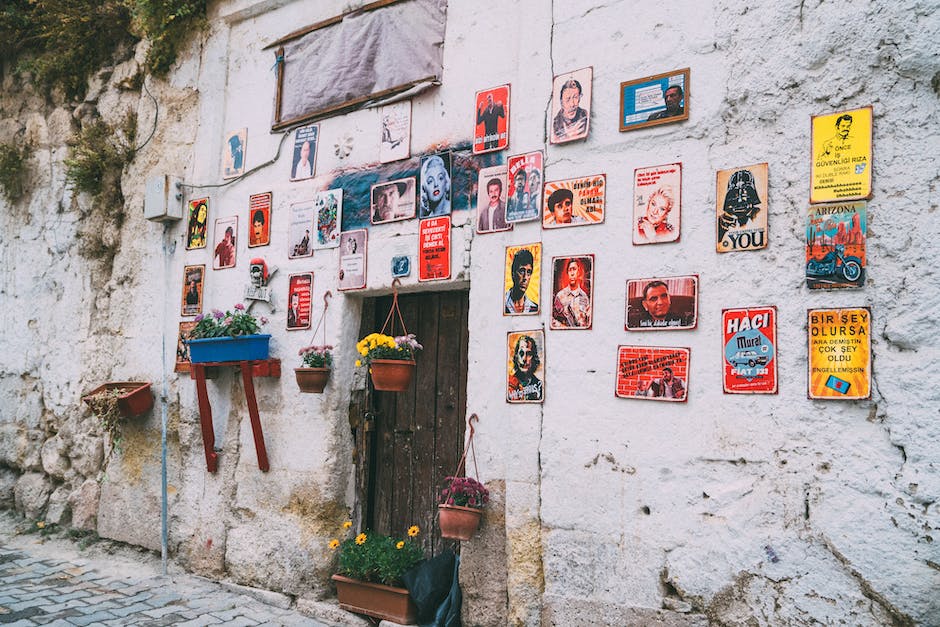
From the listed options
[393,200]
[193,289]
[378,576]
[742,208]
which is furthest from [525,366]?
[193,289]

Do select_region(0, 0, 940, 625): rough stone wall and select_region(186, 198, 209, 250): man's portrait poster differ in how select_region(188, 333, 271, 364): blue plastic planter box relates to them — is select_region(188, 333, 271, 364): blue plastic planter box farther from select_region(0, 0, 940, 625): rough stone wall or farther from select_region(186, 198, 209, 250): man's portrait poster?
select_region(186, 198, 209, 250): man's portrait poster

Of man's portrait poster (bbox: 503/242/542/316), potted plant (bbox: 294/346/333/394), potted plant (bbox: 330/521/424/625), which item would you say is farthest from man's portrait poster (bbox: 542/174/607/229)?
potted plant (bbox: 330/521/424/625)

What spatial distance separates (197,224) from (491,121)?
2699mm

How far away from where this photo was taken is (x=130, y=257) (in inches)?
245

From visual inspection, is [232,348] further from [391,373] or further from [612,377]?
[612,377]

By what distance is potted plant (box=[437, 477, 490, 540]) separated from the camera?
3.91 meters

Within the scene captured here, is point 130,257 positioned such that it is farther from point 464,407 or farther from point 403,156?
point 464,407

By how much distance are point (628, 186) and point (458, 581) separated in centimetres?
232

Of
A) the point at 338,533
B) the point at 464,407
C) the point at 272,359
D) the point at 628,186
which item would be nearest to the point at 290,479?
the point at 338,533

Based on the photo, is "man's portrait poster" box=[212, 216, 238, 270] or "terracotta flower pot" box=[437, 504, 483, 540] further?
"man's portrait poster" box=[212, 216, 238, 270]

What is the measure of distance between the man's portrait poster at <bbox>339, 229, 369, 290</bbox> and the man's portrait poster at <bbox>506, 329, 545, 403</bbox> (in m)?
1.21

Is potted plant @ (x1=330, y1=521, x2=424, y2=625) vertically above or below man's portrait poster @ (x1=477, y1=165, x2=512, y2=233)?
below

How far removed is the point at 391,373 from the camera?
4277 millimetres

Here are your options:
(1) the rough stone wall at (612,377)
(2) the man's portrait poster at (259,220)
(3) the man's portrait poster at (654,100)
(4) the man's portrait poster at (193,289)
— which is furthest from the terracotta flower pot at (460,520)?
(4) the man's portrait poster at (193,289)
